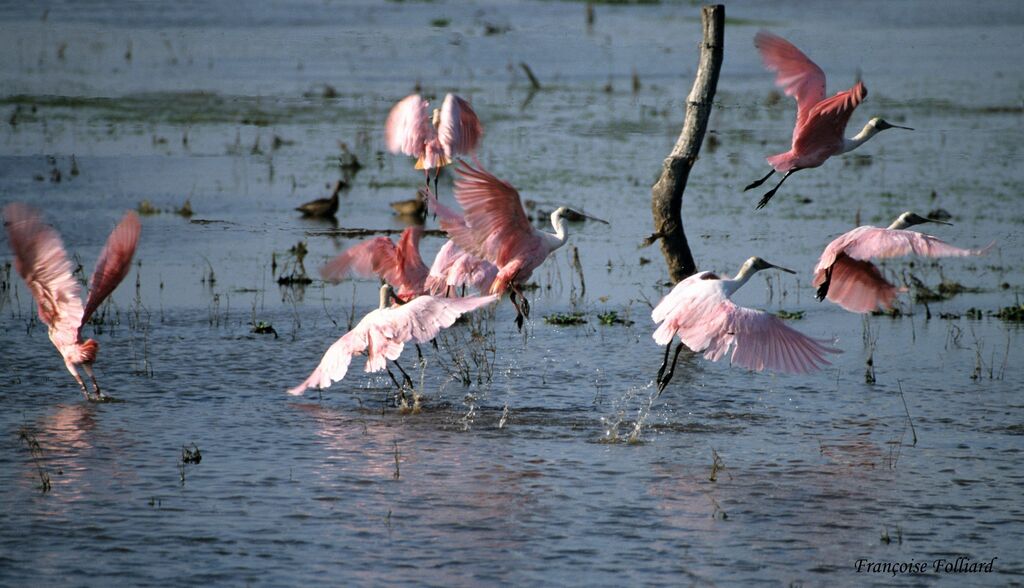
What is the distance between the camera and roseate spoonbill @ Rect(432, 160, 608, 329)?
877 cm

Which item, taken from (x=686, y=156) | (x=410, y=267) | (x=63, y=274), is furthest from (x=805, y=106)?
(x=63, y=274)

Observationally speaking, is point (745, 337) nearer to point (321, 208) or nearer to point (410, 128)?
point (410, 128)

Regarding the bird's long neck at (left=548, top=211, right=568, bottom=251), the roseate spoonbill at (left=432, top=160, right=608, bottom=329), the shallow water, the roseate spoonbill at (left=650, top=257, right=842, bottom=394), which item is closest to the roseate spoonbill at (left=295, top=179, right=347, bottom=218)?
the shallow water

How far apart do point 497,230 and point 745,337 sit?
5.94 feet

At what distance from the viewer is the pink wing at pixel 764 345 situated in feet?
26.1

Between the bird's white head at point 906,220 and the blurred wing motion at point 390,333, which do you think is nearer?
the blurred wing motion at point 390,333

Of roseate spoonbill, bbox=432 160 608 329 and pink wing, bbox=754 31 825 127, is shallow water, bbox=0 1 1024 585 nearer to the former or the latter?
roseate spoonbill, bbox=432 160 608 329

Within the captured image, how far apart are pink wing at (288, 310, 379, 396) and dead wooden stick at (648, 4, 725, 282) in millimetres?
3338

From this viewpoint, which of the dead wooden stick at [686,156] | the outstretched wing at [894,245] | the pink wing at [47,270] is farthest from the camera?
the dead wooden stick at [686,156]

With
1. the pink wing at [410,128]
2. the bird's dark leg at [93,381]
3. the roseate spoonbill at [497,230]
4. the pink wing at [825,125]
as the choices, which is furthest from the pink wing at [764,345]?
the pink wing at [410,128]

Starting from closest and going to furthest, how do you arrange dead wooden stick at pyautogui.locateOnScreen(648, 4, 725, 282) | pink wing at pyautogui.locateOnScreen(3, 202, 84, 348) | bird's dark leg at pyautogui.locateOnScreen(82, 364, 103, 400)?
pink wing at pyautogui.locateOnScreen(3, 202, 84, 348) → bird's dark leg at pyautogui.locateOnScreen(82, 364, 103, 400) → dead wooden stick at pyautogui.locateOnScreen(648, 4, 725, 282)

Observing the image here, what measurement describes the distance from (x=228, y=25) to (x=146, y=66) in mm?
7045

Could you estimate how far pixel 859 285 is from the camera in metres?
9.30

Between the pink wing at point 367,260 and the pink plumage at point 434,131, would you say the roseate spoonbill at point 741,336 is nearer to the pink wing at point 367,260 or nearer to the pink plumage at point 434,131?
the pink wing at point 367,260
